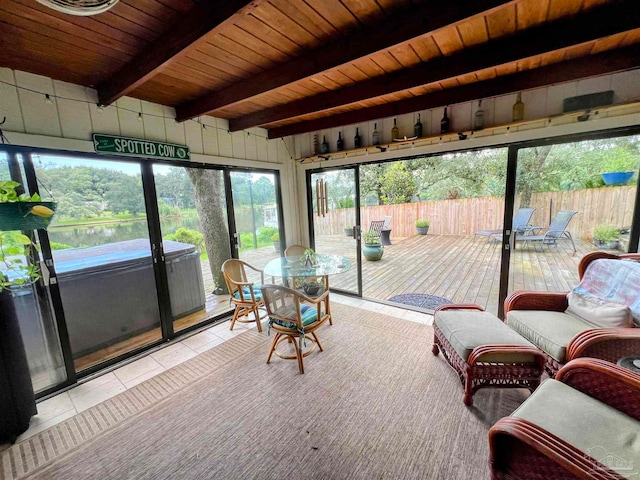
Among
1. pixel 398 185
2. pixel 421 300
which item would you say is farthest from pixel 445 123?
pixel 398 185

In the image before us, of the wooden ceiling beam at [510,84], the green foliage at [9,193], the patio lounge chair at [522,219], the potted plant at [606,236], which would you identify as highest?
the wooden ceiling beam at [510,84]

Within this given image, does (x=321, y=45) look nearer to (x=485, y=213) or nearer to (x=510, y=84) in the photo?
(x=510, y=84)

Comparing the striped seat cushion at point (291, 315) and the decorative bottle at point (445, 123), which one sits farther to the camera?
the decorative bottle at point (445, 123)

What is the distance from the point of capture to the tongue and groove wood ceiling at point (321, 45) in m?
1.45

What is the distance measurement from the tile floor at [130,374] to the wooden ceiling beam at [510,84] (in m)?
2.47

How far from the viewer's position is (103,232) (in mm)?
2588

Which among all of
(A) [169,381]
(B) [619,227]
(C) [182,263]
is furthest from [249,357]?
(B) [619,227]

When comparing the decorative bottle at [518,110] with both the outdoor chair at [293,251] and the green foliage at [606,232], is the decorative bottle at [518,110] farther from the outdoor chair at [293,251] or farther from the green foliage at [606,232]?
the outdoor chair at [293,251]

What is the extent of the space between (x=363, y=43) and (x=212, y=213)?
2714 mm

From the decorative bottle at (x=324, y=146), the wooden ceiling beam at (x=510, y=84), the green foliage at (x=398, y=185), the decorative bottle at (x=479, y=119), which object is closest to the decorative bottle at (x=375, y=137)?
the wooden ceiling beam at (x=510, y=84)

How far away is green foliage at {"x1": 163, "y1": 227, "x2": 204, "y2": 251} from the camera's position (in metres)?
3.15

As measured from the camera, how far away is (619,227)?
8.21ft

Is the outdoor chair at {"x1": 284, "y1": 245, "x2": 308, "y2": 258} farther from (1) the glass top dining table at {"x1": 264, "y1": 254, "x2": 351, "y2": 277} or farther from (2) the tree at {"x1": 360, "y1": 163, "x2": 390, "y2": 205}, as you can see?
(2) the tree at {"x1": 360, "y1": 163, "x2": 390, "y2": 205}

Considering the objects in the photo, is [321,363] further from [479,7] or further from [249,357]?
[479,7]
